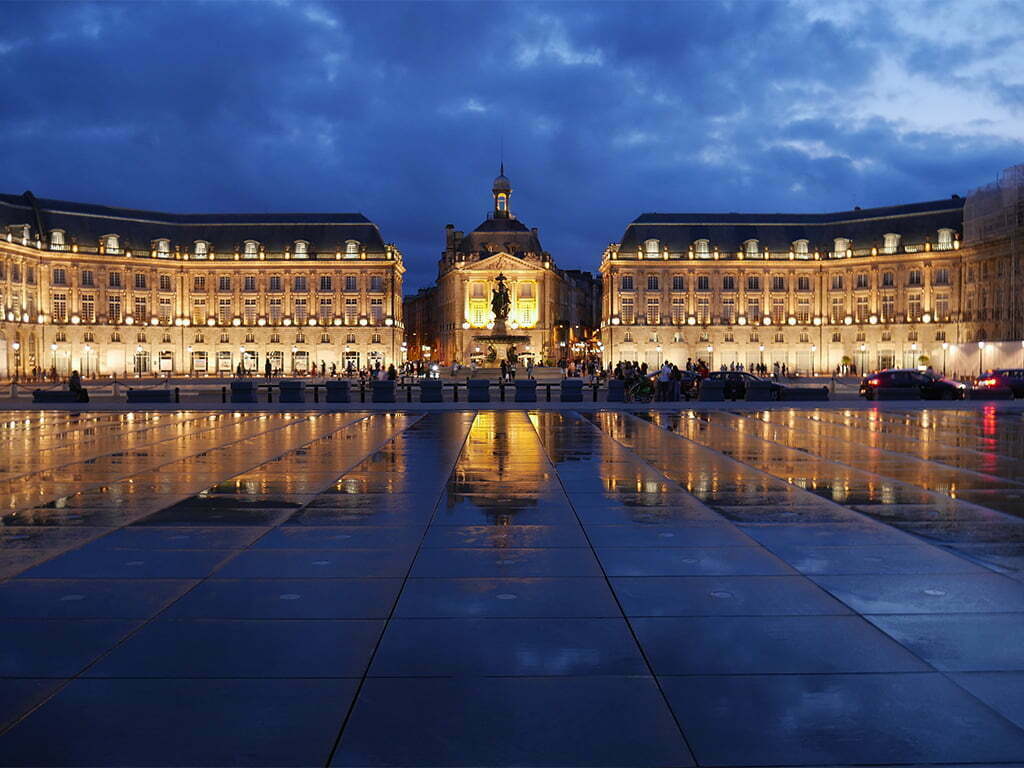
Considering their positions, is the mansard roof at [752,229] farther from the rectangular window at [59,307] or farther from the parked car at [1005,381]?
the parked car at [1005,381]

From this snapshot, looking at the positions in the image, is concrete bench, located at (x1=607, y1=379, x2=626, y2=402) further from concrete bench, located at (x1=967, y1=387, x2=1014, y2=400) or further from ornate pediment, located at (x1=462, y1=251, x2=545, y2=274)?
ornate pediment, located at (x1=462, y1=251, x2=545, y2=274)

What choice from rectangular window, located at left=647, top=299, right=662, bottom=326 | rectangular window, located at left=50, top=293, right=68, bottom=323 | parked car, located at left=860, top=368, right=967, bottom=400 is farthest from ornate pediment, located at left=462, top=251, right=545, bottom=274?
parked car, located at left=860, top=368, right=967, bottom=400

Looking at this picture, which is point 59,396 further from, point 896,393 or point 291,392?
point 896,393

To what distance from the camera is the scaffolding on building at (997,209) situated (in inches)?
2921

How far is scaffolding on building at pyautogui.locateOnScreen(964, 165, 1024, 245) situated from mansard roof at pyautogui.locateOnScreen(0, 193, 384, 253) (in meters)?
63.4

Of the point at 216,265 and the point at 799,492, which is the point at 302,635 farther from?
the point at 216,265

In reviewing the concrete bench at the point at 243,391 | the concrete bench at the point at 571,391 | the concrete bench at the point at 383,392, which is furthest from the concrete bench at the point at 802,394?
the concrete bench at the point at 243,391

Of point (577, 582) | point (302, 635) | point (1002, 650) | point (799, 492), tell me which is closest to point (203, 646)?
point (302, 635)

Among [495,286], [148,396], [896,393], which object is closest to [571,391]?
[896,393]

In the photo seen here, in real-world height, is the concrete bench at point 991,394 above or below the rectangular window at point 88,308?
below

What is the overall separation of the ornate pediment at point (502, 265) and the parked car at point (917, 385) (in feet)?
271

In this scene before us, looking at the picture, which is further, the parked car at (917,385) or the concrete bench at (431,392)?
the parked car at (917,385)

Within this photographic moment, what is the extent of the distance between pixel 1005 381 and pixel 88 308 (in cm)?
9205

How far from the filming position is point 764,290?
11238 cm
